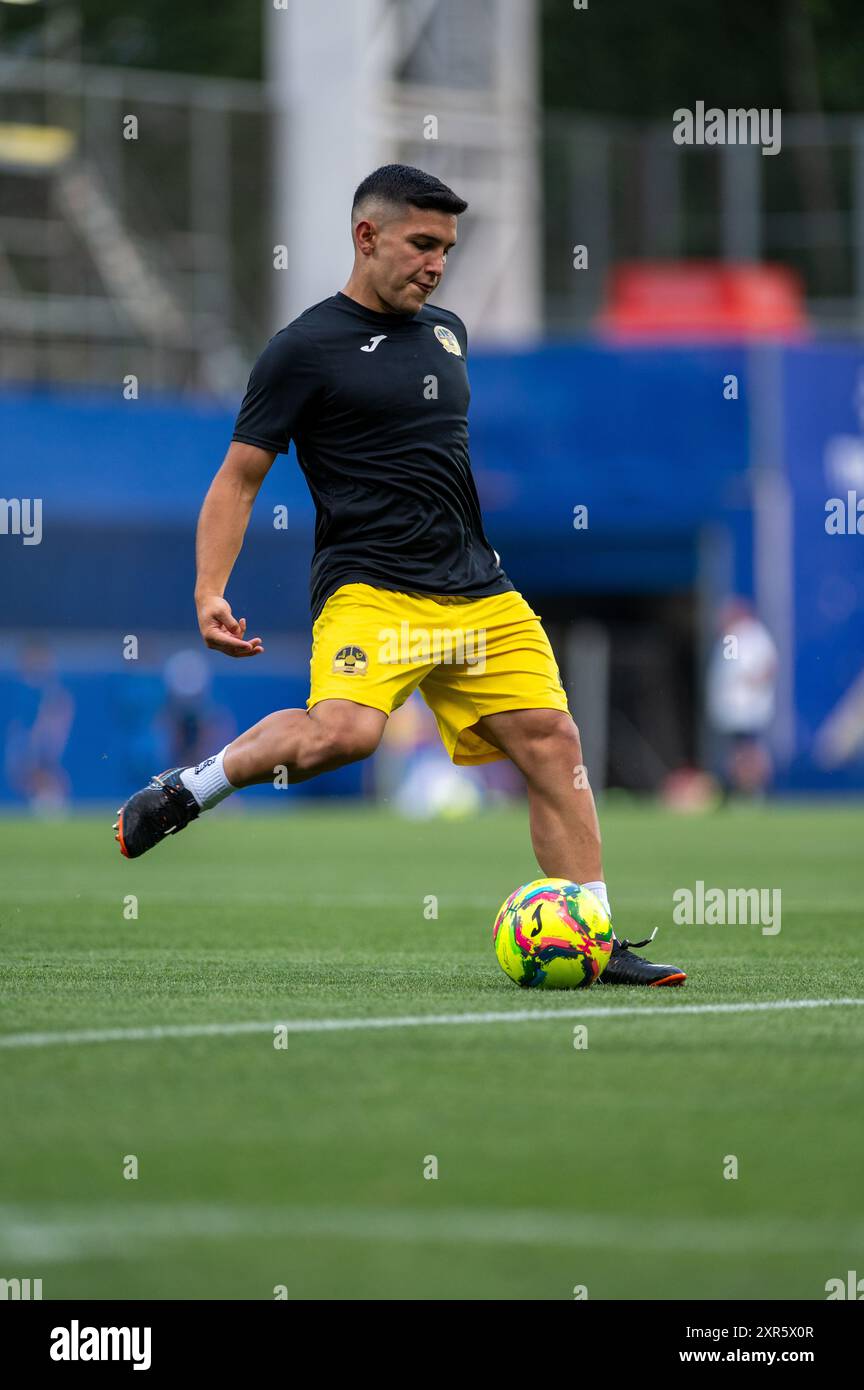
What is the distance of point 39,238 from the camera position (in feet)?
102

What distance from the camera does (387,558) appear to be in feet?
23.3

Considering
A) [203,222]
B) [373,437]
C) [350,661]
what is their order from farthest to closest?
[203,222]
[373,437]
[350,661]

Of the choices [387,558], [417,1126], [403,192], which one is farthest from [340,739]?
[417,1126]

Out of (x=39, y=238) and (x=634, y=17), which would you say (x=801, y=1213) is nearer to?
(x=39, y=238)

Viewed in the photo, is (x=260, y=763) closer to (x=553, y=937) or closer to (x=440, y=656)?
(x=440, y=656)

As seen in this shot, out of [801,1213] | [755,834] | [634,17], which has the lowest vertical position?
[801,1213]

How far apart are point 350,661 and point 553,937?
1023 mm

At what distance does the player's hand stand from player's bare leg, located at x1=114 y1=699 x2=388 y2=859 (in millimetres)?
224

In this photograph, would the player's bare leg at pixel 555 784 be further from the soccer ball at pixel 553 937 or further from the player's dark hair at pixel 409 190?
the player's dark hair at pixel 409 190

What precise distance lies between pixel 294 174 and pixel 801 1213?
91.4ft

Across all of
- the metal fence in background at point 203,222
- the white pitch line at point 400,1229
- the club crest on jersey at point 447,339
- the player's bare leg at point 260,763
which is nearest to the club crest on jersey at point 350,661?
the player's bare leg at point 260,763

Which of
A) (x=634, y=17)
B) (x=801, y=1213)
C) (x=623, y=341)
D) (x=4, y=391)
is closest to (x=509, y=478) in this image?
(x=623, y=341)

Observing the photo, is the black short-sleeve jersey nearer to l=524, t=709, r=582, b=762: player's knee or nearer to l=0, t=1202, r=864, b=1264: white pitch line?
l=524, t=709, r=582, b=762: player's knee

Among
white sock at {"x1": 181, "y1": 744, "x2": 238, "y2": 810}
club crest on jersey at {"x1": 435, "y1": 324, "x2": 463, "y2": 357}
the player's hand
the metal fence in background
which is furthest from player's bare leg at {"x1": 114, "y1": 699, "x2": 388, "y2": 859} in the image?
the metal fence in background
